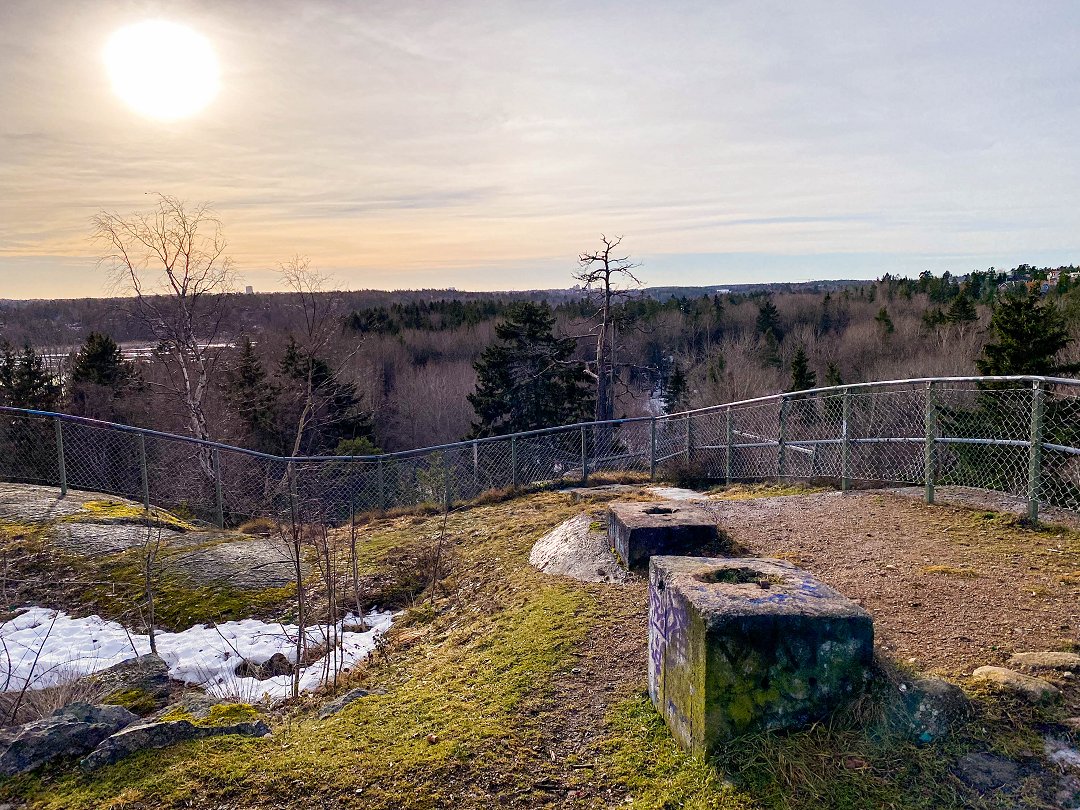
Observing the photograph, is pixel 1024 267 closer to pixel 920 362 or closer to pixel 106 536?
pixel 920 362

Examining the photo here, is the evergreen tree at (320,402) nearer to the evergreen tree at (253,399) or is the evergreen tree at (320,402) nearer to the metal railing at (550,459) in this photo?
the evergreen tree at (253,399)

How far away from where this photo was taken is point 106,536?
24.5 ft

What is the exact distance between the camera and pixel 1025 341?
16844 mm

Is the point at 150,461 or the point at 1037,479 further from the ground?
the point at 1037,479

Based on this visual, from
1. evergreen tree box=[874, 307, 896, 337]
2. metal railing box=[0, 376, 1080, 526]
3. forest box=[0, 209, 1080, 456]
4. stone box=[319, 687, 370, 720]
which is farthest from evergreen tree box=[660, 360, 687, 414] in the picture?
stone box=[319, 687, 370, 720]

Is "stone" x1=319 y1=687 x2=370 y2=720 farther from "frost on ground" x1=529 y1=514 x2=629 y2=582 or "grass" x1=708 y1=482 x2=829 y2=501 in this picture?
"grass" x1=708 y1=482 x2=829 y2=501

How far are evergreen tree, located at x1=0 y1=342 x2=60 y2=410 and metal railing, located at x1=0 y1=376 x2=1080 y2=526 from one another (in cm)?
1347

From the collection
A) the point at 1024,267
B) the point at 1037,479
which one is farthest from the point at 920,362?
the point at 1024,267

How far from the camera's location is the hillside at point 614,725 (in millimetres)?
2547

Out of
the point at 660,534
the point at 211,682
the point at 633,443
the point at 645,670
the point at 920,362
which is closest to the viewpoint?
the point at 645,670

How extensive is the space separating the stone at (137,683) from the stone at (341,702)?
1286 mm

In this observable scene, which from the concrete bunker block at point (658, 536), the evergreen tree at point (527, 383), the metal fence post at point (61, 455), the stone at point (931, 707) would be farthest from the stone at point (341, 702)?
the evergreen tree at point (527, 383)

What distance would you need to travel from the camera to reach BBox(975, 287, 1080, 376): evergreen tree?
16.5 meters

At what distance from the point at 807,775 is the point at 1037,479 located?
4.20 meters
